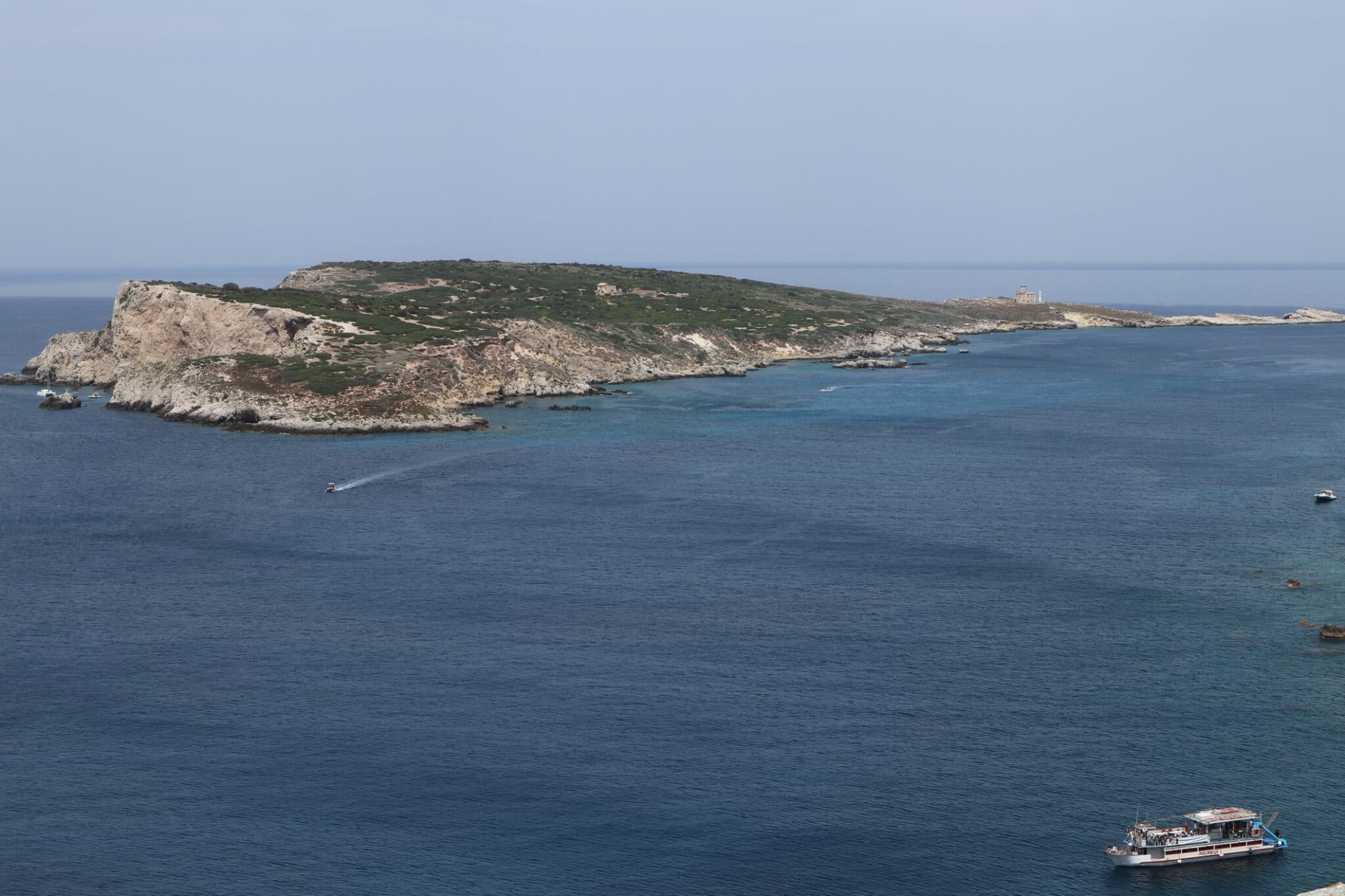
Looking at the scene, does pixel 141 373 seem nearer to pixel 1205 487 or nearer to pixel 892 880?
pixel 1205 487

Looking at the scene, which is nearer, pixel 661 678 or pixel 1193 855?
pixel 1193 855

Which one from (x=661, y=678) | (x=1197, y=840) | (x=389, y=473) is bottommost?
(x=1197, y=840)

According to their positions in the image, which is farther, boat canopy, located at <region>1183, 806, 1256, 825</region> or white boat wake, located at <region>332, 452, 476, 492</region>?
white boat wake, located at <region>332, 452, 476, 492</region>

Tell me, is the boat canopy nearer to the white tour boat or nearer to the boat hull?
the white tour boat

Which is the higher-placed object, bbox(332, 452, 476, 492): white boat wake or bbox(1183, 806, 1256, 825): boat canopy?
bbox(332, 452, 476, 492): white boat wake

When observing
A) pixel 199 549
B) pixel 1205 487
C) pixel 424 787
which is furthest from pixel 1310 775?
pixel 199 549

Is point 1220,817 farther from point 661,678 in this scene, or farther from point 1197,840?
point 661,678

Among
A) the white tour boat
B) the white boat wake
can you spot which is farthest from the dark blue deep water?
the white boat wake

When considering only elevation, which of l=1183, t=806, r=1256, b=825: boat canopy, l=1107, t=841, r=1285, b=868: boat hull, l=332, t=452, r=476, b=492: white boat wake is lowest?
l=1107, t=841, r=1285, b=868: boat hull

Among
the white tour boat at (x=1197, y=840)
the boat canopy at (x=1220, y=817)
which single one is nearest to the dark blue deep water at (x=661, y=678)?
the white tour boat at (x=1197, y=840)

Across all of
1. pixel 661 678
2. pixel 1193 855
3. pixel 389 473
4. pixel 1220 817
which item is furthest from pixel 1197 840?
pixel 389 473
